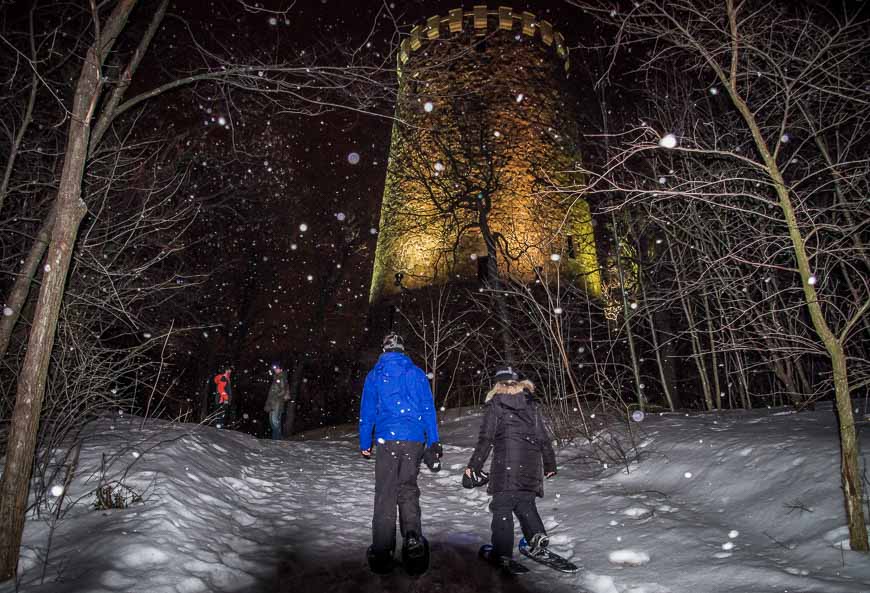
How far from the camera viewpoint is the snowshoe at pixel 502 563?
3695mm

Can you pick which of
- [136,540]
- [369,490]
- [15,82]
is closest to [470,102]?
[15,82]

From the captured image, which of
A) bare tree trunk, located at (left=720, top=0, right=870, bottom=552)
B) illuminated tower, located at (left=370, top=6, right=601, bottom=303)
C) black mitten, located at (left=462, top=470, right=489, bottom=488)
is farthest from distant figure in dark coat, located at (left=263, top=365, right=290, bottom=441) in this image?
bare tree trunk, located at (left=720, top=0, right=870, bottom=552)

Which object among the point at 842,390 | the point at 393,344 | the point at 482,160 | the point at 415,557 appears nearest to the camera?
the point at 842,390

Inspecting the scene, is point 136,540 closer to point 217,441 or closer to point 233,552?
point 233,552

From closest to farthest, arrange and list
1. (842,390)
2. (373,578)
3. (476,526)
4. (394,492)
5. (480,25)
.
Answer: (842,390)
(373,578)
(394,492)
(476,526)
(480,25)

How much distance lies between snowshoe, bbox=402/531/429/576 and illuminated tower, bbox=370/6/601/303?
32.5 ft

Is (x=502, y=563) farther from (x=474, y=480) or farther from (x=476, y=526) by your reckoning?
(x=476, y=526)

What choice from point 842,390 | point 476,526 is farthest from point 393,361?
point 842,390

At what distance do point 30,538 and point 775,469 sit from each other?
234 inches

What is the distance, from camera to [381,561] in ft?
12.2

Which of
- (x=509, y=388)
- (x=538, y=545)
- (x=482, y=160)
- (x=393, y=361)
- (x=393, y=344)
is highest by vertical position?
(x=482, y=160)

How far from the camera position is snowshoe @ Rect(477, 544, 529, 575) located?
370 cm

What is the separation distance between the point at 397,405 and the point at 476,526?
160 centimetres

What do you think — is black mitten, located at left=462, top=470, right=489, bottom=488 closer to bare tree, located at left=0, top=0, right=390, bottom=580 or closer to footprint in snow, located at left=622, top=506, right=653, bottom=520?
footprint in snow, located at left=622, top=506, right=653, bottom=520
